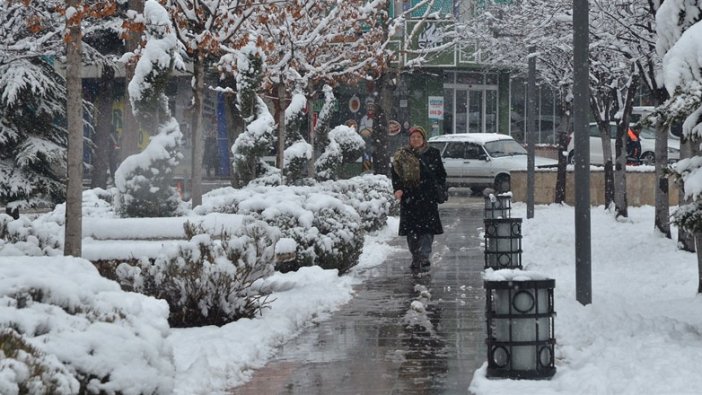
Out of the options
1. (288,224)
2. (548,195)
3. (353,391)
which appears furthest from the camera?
(548,195)

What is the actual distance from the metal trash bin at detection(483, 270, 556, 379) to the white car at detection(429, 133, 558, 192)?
25447 mm

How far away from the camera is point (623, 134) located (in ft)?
72.0

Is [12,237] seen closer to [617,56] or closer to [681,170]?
[681,170]

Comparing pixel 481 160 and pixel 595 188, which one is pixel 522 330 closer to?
pixel 595 188

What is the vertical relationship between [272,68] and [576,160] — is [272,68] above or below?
above

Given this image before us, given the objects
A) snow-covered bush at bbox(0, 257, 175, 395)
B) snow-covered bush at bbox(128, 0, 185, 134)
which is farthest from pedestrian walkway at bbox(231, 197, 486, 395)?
snow-covered bush at bbox(128, 0, 185, 134)

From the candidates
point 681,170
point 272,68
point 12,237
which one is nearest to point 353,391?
point 681,170

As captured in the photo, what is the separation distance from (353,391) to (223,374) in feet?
2.96

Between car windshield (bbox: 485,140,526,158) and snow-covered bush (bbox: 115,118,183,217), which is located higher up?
car windshield (bbox: 485,140,526,158)

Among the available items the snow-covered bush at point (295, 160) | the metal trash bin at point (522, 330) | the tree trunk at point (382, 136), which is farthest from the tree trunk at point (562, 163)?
the metal trash bin at point (522, 330)

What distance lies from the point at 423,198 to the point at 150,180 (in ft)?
11.2

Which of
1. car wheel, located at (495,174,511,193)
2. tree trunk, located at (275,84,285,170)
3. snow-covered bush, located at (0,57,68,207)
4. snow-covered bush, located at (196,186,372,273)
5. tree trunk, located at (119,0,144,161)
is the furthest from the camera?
car wheel, located at (495,174,511,193)

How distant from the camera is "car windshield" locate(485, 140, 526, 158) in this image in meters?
33.6

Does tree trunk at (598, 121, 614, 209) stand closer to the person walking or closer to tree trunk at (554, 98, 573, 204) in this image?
tree trunk at (554, 98, 573, 204)
